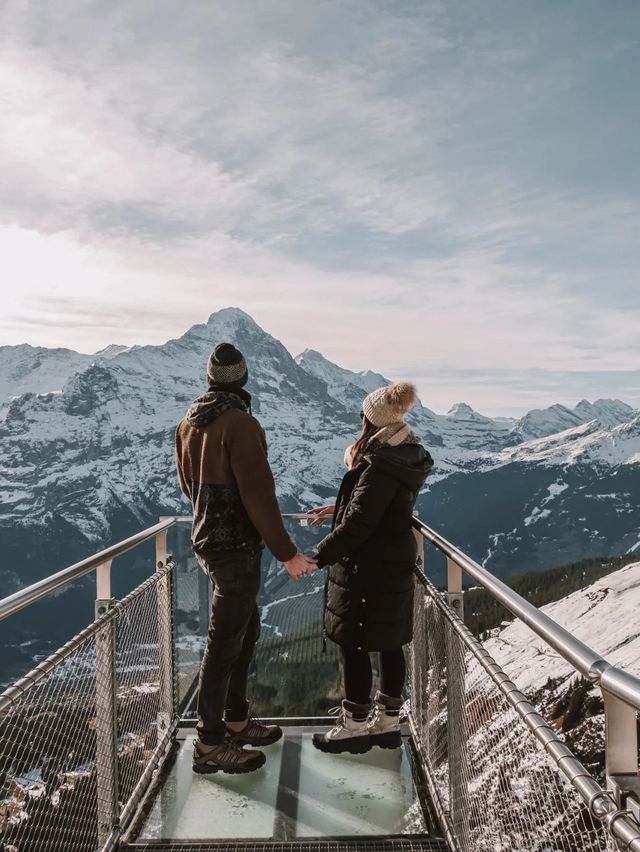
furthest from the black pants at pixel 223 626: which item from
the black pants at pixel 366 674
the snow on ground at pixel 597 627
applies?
the snow on ground at pixel 597 627

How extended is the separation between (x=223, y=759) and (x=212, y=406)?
6.28 ft

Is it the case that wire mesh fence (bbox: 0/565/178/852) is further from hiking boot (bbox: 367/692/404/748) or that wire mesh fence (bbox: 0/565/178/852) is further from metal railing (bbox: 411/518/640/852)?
metal railing (bbox: 411/518/640/852)

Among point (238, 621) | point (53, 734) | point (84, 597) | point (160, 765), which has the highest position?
point (238, 621)

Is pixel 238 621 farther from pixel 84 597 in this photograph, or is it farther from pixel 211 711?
pixel 84 597

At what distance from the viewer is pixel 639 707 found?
4.54 ft

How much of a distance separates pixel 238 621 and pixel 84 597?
17705cm

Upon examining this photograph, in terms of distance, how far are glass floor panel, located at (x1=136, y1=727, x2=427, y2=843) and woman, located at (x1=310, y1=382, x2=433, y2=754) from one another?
18 centimetres

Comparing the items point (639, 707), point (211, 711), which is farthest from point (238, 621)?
point (639, 707)

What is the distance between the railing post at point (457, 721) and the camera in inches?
125

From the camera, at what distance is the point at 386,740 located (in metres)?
4.31

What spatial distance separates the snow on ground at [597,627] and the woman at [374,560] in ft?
81.9

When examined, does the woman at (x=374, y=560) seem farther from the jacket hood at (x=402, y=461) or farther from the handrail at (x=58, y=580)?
the handrail at (x=58, y=580)

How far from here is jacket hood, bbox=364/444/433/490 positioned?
3.50 metres

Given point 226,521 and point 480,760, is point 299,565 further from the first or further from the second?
point 480,760
